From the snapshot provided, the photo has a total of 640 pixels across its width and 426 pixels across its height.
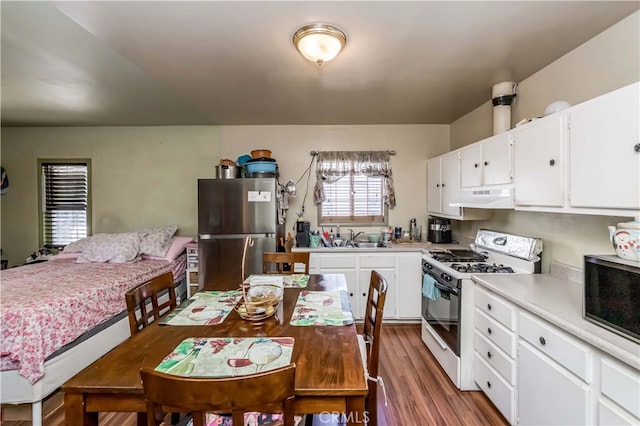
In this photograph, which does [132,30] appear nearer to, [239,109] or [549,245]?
[239,109]

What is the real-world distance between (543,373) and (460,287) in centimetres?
74

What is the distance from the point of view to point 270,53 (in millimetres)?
2000

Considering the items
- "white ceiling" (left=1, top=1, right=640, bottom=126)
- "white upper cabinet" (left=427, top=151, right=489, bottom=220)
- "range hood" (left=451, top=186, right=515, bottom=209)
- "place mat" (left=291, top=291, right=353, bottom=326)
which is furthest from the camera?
"white upper cabinet" (left=427, top=151, right=489, bottom=220)

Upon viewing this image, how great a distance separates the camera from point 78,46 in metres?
1.98

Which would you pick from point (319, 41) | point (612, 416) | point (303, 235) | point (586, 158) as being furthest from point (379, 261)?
point (319, 41)

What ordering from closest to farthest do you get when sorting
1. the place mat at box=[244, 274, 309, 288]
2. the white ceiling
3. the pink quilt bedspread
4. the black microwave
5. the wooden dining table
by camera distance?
the wooden dining table → the black microwave → the white ceiling → the pink quilt bedspread → the place mat at box=[244, 274, 309, 288]

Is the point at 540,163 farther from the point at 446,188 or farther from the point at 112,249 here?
the point at 112,249

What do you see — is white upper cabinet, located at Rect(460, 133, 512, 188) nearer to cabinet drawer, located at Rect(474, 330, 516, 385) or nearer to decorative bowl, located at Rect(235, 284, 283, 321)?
cabinet drawer, located at Rect(474, 330, 516, 385)

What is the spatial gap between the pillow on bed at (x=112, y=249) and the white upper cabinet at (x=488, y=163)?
3.85m

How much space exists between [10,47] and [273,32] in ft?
6.33

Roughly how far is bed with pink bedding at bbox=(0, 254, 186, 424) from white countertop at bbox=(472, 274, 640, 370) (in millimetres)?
3048

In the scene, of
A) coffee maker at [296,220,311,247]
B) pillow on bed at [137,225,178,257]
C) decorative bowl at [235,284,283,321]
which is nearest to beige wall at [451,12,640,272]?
decorative bowl at [235,284,283,321]

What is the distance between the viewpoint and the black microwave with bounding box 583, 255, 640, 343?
3.84ft

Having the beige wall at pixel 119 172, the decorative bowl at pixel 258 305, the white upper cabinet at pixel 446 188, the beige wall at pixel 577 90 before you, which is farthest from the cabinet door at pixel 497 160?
the beige wall at pixel 119 172
